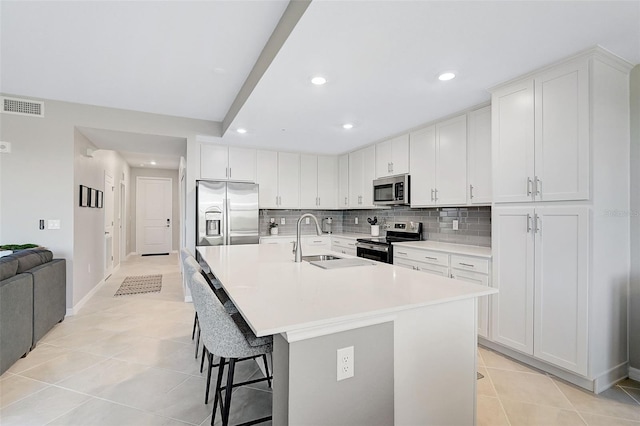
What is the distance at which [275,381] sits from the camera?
1236 millimetres

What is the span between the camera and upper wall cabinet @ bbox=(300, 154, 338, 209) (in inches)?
213

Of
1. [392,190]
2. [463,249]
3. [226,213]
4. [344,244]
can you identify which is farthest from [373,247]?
[226,213]

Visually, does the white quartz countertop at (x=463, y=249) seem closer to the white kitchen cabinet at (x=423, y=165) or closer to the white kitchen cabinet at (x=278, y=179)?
the white kitchen cabinet at (x=423, y=165)

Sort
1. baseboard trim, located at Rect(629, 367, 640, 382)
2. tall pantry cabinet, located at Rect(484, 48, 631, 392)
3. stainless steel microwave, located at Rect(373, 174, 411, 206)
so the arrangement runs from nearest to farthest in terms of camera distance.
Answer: tall pantry cabinet, located at Rect(484, 48, 631, 392), baseboard trim, located at Rect(629, 367, 640, 382), stainless steel microwave, located at Rect(373, 174, 411, 206)

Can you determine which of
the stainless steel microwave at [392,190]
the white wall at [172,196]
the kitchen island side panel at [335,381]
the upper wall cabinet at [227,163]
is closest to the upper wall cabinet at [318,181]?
the upper wall cabinet at [227,163]

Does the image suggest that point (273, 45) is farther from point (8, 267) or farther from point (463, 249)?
point (8, 267)

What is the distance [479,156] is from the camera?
3.13 meters

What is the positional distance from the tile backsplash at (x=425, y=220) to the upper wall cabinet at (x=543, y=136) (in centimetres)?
90

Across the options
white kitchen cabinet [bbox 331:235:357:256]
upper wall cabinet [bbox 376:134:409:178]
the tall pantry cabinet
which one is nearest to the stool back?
the tall pantry cabinet

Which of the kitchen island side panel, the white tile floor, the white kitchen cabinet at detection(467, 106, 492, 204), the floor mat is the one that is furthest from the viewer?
the floor mat

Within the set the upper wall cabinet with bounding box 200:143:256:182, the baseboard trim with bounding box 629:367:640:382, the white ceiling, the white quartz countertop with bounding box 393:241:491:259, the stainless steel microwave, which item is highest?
the white ceiling

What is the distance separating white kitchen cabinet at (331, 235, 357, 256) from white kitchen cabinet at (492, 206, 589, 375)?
232cm

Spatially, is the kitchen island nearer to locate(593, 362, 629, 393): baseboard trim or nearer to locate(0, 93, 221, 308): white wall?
locate(593, 362, 629, 393): baseboard trim

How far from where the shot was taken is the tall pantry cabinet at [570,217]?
6.90 ft
